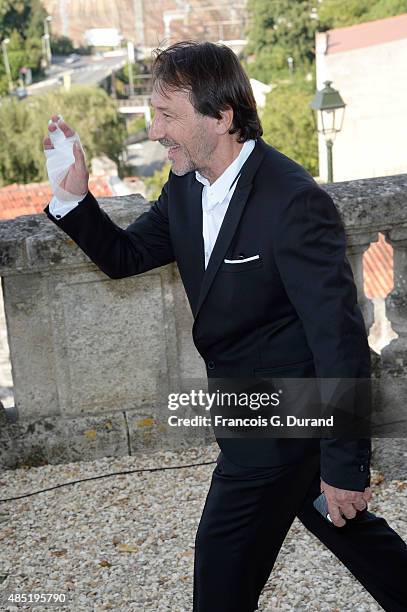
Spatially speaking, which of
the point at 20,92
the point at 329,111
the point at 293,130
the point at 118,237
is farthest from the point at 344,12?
the point at 118,237

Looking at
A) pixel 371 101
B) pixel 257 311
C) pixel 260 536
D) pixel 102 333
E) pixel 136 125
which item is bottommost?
pixel 136 125

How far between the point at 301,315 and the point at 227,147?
1.50ft

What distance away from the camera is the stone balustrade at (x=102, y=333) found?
361cm

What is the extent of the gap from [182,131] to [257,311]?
465mm

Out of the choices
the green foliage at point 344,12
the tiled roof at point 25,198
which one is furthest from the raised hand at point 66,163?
the green foliage at point 344,12

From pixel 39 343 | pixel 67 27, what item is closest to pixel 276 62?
pixel 67 27

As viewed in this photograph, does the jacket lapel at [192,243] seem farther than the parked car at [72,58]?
No

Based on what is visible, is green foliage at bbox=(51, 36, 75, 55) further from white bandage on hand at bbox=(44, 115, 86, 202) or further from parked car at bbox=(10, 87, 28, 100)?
white bandage on hand at bbox=(44, 115, 86, 202)

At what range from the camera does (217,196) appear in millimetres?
2311

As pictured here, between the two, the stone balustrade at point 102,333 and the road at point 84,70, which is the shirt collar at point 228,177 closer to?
the stone balustrade at point 102,333

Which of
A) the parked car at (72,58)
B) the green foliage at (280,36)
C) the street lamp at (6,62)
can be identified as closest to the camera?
the green foliage at (280,36)

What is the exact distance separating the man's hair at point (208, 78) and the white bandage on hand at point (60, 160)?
0.34 m

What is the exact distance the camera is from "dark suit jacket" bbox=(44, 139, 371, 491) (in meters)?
2.11

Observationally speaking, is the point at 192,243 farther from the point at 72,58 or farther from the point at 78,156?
the point at 72,58
